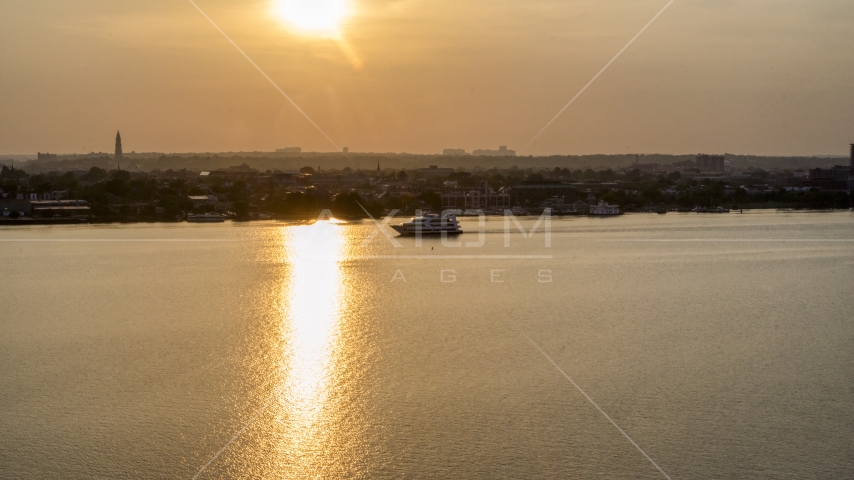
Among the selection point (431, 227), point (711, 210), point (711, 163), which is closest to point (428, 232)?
point (431, 227)

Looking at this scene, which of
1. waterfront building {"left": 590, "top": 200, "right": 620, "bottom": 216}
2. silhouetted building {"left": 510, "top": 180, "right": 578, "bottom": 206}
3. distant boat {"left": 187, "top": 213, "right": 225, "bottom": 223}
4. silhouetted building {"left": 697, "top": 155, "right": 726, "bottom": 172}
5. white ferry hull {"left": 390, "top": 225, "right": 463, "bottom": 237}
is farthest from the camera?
silhouetted building {"left": 697, "top": 155, "right": 726, "bottom": 172}

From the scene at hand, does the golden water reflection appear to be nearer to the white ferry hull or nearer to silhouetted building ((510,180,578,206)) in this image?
the white ferry hull

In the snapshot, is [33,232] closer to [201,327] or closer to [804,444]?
[201,327]

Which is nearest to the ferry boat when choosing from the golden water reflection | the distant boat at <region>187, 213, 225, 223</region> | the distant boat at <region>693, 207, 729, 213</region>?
the golden water reflection

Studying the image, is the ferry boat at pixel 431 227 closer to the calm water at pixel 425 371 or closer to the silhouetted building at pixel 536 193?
the calm water at pixel 425 371

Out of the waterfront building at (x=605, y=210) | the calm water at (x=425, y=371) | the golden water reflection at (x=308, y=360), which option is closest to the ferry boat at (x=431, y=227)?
the golden water reflection at (x=308, y=360)
